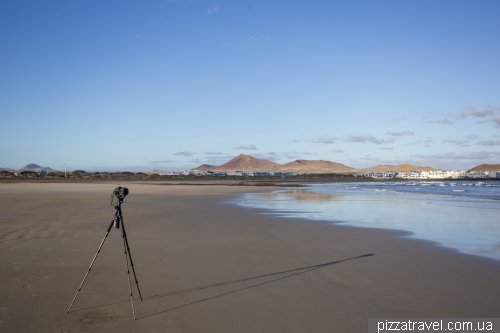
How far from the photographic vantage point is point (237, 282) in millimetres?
5445

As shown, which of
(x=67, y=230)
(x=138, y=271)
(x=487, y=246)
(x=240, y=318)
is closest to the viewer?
(x=240, y=318)

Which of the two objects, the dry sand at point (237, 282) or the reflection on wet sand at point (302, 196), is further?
the reflection on wet sand at point (302, 196)

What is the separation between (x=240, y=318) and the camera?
4.12 metres

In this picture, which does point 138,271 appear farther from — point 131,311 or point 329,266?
point 329,266

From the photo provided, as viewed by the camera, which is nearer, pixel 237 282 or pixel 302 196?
pixel 237 282

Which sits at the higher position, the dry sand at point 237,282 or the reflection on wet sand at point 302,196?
the reflection on wet sand at point 302,196

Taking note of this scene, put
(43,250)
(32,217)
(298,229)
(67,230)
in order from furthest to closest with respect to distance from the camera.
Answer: (32,217) → (298,229) → (67,230) → (43,250)

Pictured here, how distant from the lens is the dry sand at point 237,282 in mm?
4090

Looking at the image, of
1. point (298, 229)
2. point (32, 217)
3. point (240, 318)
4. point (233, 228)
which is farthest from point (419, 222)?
point (32, 217)

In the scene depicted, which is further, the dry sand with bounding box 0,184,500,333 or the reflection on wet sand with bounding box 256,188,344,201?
the reflection on wet sand with bounding box 256,188,344,201

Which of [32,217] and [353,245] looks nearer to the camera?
[353,245]

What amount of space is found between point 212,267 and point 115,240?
3859mm

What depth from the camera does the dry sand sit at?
4.09 metres

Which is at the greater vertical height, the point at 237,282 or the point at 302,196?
the point at 302,196
